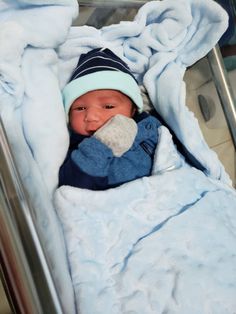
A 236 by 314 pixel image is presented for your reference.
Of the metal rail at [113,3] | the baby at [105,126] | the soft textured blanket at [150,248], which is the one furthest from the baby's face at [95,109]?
the metal rail at [113,3]

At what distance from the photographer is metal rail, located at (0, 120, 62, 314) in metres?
0.45

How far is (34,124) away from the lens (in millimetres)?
853

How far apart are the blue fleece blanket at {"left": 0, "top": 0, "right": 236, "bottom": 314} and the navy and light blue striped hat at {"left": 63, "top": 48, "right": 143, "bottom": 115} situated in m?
0.03

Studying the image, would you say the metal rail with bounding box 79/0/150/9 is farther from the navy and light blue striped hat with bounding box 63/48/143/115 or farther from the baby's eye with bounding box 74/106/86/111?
the baby's eye with bounding box 74/106/86/111

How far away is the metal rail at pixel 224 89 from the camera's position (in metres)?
1.13

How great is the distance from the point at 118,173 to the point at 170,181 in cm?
11

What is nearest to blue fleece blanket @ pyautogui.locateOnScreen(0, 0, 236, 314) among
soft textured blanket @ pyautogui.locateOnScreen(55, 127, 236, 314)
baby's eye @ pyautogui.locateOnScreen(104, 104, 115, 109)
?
soft textured blanket @ pyautogui.locateOnScreen(55, 127, 236, 314)

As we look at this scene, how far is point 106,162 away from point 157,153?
0.14 m

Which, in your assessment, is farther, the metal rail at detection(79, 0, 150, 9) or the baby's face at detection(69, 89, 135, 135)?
the metal rail at detection(79, 0, 150, 9)

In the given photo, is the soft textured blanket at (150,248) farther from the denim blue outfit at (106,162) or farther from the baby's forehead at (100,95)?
the baby's forehead at (100,95)

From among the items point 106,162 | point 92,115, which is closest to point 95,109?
point 92,115

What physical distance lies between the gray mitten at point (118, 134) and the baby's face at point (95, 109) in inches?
1.1

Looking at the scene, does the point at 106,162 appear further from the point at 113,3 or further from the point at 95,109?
the point at 113,3

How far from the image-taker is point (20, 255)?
0.46 meters
